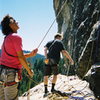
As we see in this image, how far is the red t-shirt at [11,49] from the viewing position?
4711 mm

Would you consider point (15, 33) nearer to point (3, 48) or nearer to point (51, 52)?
point (3, 48)

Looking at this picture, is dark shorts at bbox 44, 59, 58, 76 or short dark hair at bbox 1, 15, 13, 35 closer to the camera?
short dark hair at bbox 1, 15, 13, 35

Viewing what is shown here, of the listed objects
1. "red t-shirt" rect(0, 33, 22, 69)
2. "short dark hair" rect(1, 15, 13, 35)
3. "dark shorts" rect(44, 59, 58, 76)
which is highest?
"short dark hair" rect(1, 15, 13, 35)

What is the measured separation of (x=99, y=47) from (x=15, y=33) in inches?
257

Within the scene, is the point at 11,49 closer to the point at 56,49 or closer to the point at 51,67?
the point at 56,49

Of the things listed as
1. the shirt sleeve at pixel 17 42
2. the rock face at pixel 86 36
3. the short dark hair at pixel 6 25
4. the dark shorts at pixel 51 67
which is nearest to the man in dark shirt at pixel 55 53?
the dark shorts at pixel 51 67

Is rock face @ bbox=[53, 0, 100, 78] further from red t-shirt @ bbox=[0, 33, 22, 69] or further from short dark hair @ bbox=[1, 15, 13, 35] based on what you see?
red t-shirt @ bbox=[0, 33, 22, 69]

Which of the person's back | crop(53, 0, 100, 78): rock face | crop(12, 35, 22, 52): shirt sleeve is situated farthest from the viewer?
crop(53, 0, 100, 78): rock face

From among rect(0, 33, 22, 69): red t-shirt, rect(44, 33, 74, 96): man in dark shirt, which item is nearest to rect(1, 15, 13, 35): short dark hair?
rect(0, 33, 22, 69): red t-shirt

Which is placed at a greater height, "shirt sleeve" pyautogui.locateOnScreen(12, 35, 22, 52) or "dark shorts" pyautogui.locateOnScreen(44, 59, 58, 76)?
"shirt sleeve" pyautogui.locateOnScreen(12, 35, 22, 52)

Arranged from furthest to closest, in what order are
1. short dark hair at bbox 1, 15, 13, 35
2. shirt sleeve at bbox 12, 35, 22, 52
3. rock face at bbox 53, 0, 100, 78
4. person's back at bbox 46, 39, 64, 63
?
1. rock face at bbox 53, 0, 100, 78
2. person's back at bbox 46, 39, 64, 63
3. short dark hair at bbox 1, 15, 13, 35
4. shirt sleeve at bbox 12, 35, 22, 52

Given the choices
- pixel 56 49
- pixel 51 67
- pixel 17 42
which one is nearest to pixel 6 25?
pixel 17 42

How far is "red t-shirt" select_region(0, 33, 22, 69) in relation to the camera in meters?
4.71

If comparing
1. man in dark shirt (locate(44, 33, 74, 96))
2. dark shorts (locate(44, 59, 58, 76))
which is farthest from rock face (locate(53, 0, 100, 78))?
dark shorts (locate(44, 59, 58, 76))
